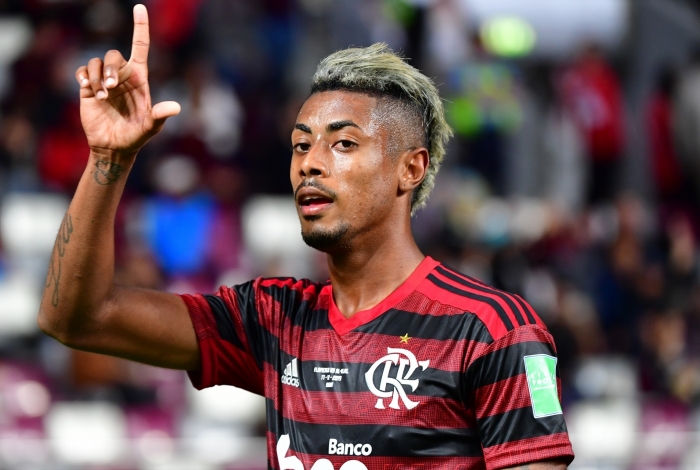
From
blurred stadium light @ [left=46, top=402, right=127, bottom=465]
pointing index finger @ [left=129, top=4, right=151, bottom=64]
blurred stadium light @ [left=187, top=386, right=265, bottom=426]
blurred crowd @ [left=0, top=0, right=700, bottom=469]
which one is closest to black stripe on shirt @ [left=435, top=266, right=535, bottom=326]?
pointing index finger @ [left=129, top=4, right=151, bottom=64]

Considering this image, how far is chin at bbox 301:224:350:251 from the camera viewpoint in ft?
10.4

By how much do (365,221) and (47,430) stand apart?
15.4 ft

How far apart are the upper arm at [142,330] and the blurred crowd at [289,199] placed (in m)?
3.12

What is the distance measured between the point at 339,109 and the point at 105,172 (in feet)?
2.39

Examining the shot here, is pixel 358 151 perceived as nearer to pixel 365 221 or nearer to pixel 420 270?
pixel 365 221

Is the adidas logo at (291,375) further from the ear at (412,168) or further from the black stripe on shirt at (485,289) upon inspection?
the ear at (412,168)

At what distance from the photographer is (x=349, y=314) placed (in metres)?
3.29

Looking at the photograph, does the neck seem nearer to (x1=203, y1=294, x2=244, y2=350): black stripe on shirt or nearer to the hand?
(x1=203, y1=294, x2=244, y2=350): black stripe on shirt

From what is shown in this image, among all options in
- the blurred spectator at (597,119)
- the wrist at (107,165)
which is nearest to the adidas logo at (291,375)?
the wrist at (107,165)

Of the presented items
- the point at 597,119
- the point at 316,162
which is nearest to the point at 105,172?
the point at 316,162

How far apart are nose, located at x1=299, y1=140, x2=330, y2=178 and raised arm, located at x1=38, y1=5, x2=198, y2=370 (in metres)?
0.44

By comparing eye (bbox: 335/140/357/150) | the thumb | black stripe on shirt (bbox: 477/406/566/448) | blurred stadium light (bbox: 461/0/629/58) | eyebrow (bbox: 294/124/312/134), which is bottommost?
black stripe on shirt (bbox: 477/406/566/448)

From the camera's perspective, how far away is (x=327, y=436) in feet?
10.0

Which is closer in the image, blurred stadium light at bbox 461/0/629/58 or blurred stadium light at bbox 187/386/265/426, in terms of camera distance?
blurred stadium light at bbox 187/386/265/426
